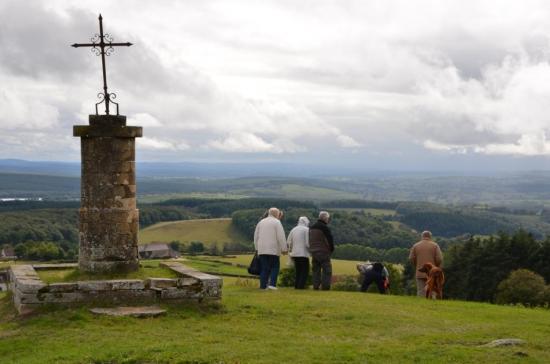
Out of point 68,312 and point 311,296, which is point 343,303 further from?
point 68,312

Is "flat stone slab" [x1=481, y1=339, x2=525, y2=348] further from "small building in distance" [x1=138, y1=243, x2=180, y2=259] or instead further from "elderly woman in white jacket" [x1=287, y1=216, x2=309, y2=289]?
"small building in distance" [x1=138, y1=243, x2=180, y2=259]

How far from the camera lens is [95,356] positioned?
988cm

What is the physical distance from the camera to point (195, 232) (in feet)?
371

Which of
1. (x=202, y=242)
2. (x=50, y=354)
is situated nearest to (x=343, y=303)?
(x=50, y=354)

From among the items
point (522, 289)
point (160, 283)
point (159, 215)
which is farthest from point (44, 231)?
point (160, 283)

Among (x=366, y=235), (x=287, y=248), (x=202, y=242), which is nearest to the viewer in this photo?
(x=287, y=248)

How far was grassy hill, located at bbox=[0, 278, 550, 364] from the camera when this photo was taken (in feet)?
32.4

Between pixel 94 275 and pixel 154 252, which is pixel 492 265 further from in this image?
pixel 94 275

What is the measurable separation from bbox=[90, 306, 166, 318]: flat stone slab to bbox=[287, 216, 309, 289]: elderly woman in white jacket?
5793mm

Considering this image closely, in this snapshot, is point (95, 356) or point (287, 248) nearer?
point (95, 356)

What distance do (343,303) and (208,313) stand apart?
3187 millimetres

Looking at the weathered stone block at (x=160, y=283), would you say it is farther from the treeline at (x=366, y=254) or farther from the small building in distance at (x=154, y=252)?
the treeline at (x=366, y=254)

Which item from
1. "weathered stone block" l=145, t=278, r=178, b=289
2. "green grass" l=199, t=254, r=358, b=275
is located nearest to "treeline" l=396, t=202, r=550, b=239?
"green grass" l=199, t=254, r=358, b=275

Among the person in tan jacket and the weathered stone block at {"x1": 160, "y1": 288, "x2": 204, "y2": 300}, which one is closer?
the weathered stone block at {"x1": 160, "y1": 288, "x2": 204, "y2": 300}
